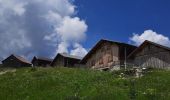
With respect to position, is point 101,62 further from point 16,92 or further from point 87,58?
point 16,92

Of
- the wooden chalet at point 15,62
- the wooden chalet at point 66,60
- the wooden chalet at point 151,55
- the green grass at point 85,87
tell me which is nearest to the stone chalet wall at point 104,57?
the wooden chalet at point 151,55

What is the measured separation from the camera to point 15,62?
11619 cm

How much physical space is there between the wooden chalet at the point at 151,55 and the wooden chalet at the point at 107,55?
4320 millimetres

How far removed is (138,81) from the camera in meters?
51.2

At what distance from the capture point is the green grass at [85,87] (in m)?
40.7

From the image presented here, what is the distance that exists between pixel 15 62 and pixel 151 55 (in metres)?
51.3

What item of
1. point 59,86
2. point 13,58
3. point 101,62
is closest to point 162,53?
point 101,62

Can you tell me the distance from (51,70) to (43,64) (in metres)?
45.8

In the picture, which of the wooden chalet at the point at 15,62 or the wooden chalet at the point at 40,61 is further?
the wooden chalet at the point at 15,62

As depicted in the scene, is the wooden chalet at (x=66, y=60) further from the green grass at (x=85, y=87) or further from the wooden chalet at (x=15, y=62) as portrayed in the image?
the green grass at (x=85, y=87)

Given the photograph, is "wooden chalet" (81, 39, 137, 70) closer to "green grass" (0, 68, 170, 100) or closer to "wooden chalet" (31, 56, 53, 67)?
"green grass" (0, 68, 170, 100)

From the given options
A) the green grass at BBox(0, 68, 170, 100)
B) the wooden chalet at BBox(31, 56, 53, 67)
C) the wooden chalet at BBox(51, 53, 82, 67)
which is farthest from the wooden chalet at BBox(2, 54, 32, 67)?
the green grass at BBox(0, 68, 170, 100)

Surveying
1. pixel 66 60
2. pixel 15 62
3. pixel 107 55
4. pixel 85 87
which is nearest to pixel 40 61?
pixel 15 62

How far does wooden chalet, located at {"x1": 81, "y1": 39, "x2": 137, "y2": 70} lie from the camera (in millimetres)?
82125
